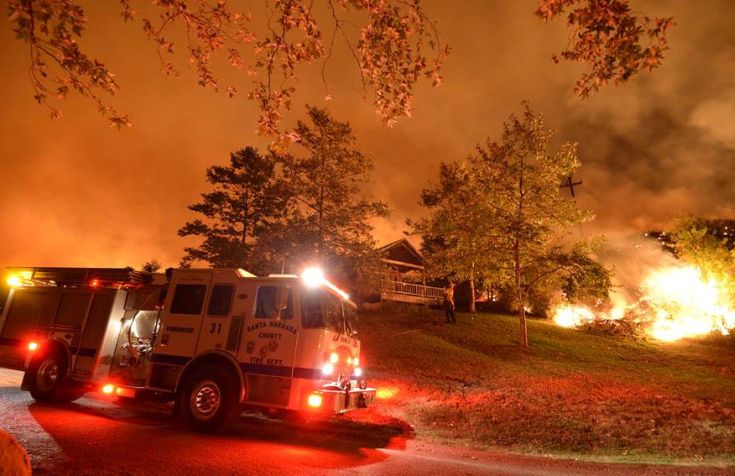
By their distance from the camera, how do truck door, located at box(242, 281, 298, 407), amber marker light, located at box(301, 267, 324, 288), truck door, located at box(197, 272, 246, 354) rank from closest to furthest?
truck door, located at box(242, 281, 298, 407) < amber marker light, located at box(301, 267, 324, 288) < truck door, located at box(197, 272, 246, 354)

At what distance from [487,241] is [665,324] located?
1129 centimetres

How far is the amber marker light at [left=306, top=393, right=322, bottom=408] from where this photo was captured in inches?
279

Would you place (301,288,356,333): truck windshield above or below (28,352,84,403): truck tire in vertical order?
above

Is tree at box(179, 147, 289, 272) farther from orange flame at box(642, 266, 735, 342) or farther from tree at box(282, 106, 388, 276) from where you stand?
orange flame at box(642, 266, 735, 342)

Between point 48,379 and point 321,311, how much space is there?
22.2 feet

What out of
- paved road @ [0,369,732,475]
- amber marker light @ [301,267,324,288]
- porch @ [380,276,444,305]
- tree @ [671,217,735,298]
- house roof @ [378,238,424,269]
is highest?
house roof @ [378,238,424,269]

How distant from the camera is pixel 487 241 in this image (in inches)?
780

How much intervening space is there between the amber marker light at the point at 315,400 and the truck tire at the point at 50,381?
19.4 ft

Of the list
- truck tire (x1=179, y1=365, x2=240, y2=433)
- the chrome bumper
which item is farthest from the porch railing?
truck tire (x1=179, y1=365, x2=240, y2=433)

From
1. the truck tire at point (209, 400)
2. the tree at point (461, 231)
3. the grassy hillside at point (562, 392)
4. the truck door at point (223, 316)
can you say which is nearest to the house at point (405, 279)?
the tree at point (461, 231)

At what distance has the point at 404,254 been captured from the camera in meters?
40.6

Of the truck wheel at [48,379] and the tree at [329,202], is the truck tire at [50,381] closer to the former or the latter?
the truck wheel at [48,379]

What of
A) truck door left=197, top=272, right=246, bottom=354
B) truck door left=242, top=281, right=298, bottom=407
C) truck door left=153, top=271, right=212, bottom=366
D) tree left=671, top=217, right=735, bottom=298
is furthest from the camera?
tree left=671, top=217, right=735, bottom=298

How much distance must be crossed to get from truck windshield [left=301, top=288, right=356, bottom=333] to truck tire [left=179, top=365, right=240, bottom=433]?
176 cm
